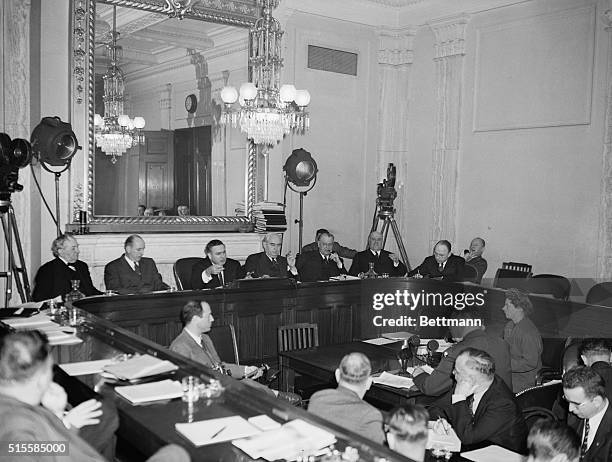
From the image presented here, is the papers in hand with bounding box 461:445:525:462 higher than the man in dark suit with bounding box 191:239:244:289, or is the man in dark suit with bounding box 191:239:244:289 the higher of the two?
the man in dark suit with bounding box 191:239:244:289

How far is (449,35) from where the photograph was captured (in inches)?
345

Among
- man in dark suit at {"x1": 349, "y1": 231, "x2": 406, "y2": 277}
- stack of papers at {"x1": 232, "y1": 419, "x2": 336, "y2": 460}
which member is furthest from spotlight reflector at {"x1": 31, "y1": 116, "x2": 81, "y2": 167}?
stack of papers at {"x1": 232, "y1": 419, "x2": 336, "y2": 460}

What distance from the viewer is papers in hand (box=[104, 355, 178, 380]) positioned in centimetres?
285

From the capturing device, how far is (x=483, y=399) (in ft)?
10.6

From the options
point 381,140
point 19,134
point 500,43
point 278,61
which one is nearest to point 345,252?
point 381,140

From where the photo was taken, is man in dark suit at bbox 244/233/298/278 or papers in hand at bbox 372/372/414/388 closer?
papers in hand at bbox 372/372/414/388

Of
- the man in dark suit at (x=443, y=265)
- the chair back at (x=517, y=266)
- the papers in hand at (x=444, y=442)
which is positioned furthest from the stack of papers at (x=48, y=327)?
the chair back at (x=517, y=266)

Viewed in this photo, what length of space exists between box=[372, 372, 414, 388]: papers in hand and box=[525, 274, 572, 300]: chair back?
3609mm

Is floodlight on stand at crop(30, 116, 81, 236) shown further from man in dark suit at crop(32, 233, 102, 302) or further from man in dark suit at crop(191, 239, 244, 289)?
man in dark suit at crop(191, 239, 244, 289)

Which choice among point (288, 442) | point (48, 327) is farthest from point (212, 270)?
point (288, 442)

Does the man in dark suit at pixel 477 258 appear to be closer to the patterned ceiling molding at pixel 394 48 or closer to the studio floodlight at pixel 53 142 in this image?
the patterned ceiling molding at pixel 394 48

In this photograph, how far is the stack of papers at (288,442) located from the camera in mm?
2080

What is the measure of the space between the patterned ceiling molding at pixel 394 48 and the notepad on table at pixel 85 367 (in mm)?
7219

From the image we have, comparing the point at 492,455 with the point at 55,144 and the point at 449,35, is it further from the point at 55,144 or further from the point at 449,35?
the point at 449,35
